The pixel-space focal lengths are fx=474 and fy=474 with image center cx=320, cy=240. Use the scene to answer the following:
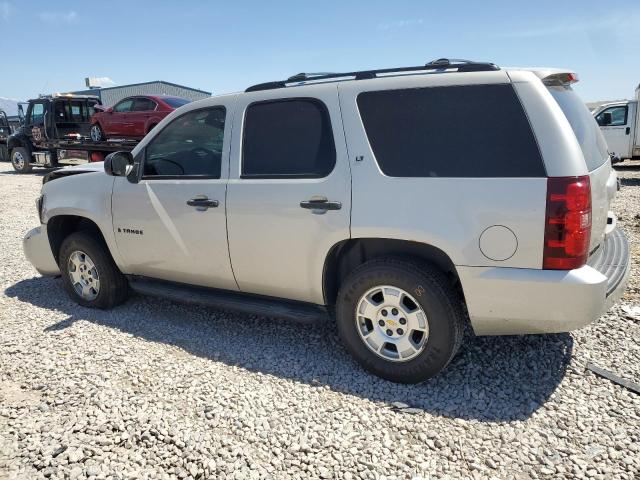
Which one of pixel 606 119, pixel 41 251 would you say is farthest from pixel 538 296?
pixel 606 119

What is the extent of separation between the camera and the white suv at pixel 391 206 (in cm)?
262

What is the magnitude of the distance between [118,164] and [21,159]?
1796cm

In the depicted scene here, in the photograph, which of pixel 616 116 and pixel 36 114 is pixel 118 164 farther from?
pixel 36 114

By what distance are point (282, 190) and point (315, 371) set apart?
1.30 meters

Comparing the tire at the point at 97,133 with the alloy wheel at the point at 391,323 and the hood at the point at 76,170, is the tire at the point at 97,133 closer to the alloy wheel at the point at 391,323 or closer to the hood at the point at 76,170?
the hood at the point at 76,170

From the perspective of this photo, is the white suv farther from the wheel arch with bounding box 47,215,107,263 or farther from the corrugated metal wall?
the corrugated metal wall

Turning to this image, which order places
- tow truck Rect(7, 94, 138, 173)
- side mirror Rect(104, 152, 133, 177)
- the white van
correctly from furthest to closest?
tow truck Rect(7, 94, 138, 173), the white van, side mirror Rect(104, 152, 133, 177)

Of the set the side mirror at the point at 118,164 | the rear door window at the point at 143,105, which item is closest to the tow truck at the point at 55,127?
the rear door window at the point at 143,105

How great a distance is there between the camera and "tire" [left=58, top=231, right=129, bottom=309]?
441 cm

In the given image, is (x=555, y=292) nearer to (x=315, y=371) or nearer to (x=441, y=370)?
(x=441, y=370)

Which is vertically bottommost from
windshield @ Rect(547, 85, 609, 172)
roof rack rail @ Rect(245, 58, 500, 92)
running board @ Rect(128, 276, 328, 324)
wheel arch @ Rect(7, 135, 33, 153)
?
running board @ Rect(128, 276, 328, 324)

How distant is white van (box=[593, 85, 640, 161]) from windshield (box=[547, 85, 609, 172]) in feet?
40.6

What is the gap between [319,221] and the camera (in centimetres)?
315

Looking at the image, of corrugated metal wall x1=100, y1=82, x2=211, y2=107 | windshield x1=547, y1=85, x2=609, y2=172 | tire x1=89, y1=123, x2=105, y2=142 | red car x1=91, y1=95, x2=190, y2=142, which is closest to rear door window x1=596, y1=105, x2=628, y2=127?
red car x1=91, y1=95, x2=190, y2=142
